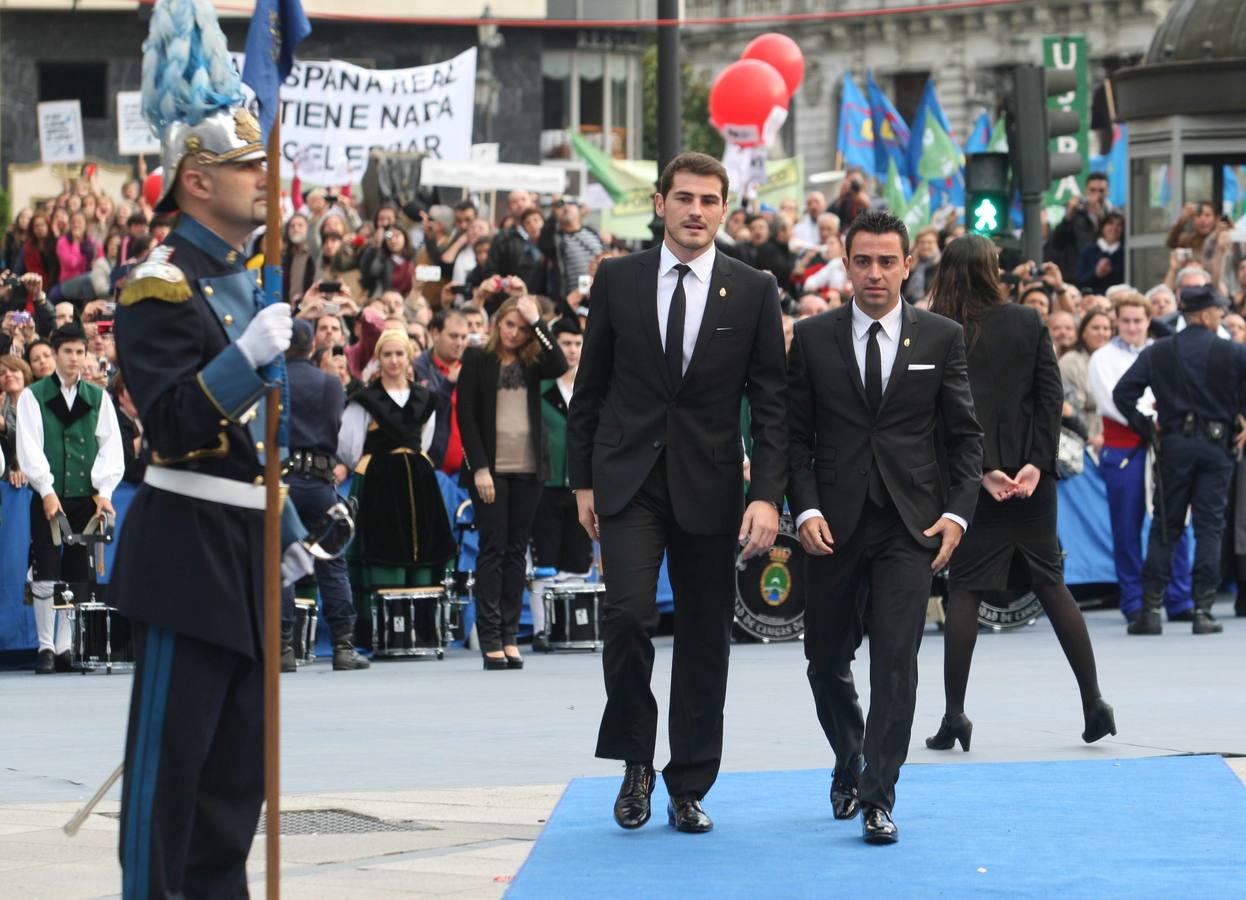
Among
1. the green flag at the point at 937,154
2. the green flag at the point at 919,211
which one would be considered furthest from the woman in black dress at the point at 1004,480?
the green flag at the point at 937,154

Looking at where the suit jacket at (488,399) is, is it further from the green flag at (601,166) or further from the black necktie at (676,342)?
the green flag at (601,166)

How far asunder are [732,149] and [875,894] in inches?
795

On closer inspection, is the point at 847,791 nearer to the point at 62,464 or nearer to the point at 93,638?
the point at 93,638

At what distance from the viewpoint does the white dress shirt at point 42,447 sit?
47.8 feet

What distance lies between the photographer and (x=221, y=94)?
5.88 meters

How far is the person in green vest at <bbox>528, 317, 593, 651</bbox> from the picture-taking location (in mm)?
15281

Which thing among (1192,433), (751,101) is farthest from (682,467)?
(751,101)

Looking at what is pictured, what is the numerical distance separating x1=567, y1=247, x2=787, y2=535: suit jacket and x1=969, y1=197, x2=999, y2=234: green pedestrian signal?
9.32 meters

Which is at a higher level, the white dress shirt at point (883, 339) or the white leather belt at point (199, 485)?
the white dress shirt at point (883, 339)

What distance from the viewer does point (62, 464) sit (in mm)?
14695

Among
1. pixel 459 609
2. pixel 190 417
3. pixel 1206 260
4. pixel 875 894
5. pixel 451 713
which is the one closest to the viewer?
pixel 190 417

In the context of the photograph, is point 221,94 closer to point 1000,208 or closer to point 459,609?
point 459,609

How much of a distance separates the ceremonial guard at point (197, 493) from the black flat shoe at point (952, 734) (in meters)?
4.66

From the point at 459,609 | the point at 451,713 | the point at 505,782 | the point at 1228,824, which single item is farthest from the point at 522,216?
the point at 1228,824
